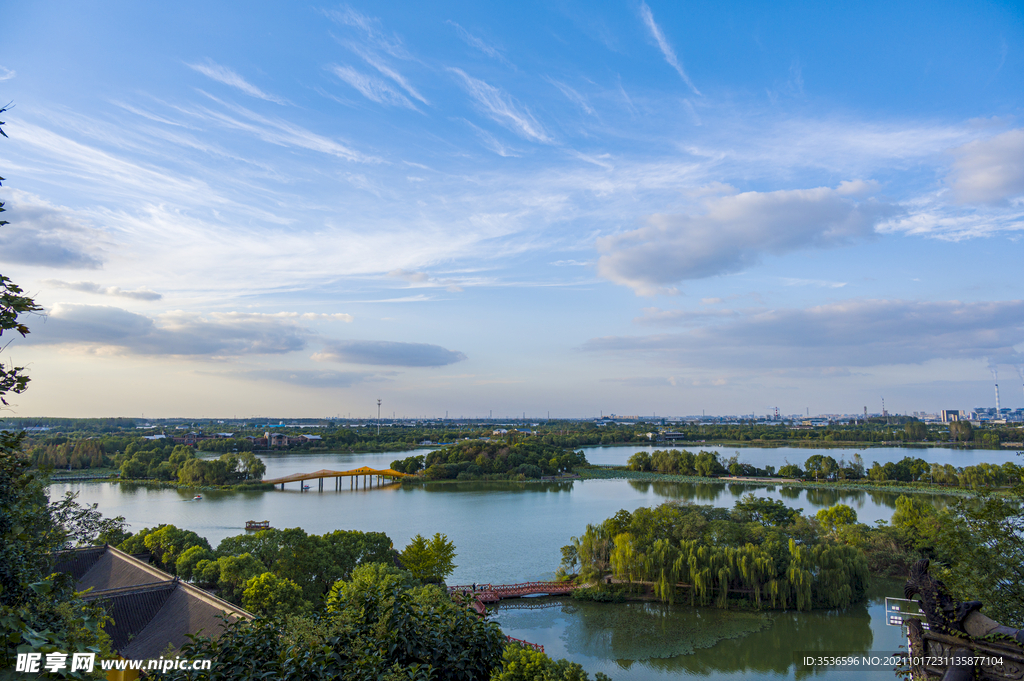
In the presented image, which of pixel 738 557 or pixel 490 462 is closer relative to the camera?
pixel 738 557

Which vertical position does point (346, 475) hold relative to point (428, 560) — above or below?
below

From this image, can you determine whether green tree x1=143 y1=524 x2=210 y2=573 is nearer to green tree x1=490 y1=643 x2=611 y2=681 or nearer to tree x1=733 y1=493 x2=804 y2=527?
green tree x1=490 y1=643 x2=611 y2=681

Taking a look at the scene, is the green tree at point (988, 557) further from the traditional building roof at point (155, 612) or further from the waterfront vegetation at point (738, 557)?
the traditional building roof at point (155, 612)

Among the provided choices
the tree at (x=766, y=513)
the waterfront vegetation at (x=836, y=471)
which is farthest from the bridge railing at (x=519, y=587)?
the waterfront vegetation at (x=836, y=471)

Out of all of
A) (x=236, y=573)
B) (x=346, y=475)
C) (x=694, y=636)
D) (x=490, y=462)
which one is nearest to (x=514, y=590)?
(x=694, y=636)

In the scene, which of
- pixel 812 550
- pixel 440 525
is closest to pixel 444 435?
pixel 440 525

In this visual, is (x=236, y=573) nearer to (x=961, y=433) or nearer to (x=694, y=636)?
(x=694, y=636)
